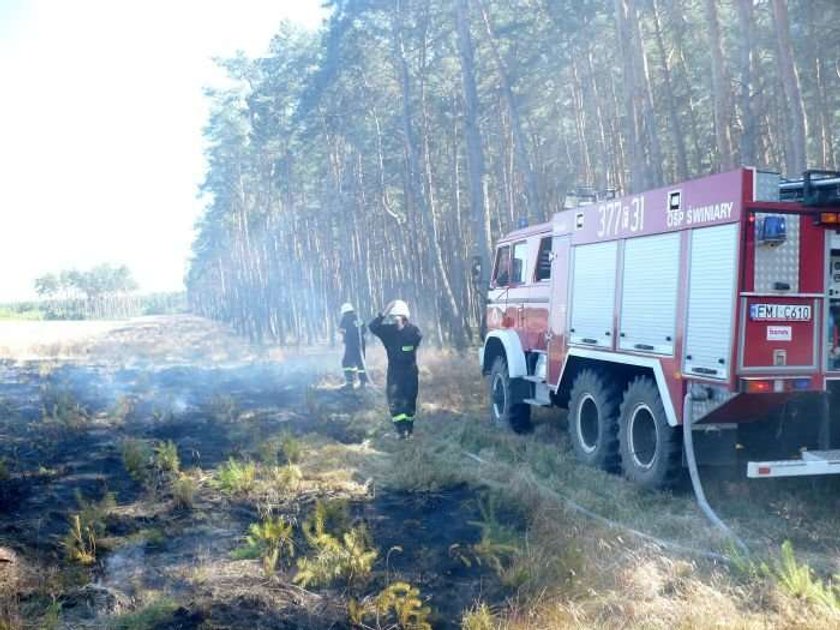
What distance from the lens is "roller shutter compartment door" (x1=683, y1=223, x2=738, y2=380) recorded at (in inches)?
256

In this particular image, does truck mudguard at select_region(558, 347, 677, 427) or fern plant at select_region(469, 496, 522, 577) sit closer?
fern plant at select_region(469, 496, 522, 577)

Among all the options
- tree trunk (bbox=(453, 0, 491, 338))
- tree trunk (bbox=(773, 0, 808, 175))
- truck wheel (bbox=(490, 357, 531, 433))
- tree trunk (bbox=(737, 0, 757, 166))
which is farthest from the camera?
tree trunk (bbox=(453, 0, 491, 338))

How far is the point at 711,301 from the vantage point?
6.74m

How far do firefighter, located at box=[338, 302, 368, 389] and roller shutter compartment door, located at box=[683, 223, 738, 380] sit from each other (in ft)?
32.2

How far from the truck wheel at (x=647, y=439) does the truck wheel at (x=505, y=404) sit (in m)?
2.63

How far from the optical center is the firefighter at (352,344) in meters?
16.4

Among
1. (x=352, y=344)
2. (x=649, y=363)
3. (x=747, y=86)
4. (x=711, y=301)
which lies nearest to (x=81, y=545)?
(x=649, y=363)

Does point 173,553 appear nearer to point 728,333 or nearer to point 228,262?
point 728,333

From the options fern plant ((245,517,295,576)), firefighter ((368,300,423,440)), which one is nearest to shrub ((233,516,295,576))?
fern plant ((245,517,295,576))

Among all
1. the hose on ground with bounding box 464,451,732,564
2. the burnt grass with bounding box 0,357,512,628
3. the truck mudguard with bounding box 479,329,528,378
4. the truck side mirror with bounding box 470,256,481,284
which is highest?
the truck side mirror with bounding box 470,256,481,284

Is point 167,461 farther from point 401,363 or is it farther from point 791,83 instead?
point 791,83

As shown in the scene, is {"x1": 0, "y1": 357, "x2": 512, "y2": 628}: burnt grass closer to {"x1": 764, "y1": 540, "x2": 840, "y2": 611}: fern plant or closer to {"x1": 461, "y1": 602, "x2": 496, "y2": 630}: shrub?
{"x1": 461, "y1": 602, "x2": 496, "y2": 630}: shrub

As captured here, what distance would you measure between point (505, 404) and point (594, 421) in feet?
7.01

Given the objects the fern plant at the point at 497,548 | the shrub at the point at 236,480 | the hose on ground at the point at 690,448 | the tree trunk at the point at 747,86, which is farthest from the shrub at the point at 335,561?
the tree trunk at the point at 747,86
